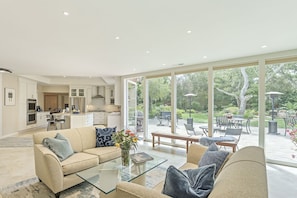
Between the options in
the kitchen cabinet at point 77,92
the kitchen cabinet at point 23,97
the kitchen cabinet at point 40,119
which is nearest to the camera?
the kitchen cabinet at point 23,97

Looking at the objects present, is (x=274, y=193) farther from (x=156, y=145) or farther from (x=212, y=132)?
(x=156, y=145)

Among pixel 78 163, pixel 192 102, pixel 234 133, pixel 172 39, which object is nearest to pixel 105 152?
pixel 78 163

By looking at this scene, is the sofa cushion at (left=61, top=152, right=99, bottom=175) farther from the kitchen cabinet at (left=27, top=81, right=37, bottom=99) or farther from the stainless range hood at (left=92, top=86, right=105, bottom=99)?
the kitchen cabinet at (left=27, top=81, right=37, bottom=99)

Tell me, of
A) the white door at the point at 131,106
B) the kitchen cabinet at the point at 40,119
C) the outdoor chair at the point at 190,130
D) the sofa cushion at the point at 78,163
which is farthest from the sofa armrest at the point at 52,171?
the kitchen cabinet at the point at 40,119

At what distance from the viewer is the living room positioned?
2.17 meters

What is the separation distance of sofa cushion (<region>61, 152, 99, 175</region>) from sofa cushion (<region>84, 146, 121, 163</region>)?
141 mm

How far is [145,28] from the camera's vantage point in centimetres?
270

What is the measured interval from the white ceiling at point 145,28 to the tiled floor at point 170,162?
8.34ft

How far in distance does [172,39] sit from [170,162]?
110 inches

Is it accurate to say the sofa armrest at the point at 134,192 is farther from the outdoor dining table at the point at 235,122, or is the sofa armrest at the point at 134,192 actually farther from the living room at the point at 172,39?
the outdoor dining table at the point at 235,122

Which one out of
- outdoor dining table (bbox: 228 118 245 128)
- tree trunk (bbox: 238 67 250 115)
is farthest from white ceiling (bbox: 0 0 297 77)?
outdoor dining table (bbox: 228 118 245 128)

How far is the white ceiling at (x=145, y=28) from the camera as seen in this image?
6.81ft

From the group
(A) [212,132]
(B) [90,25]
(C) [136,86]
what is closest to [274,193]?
(A) [212,132]

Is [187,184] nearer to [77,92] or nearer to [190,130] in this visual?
[190,130]
